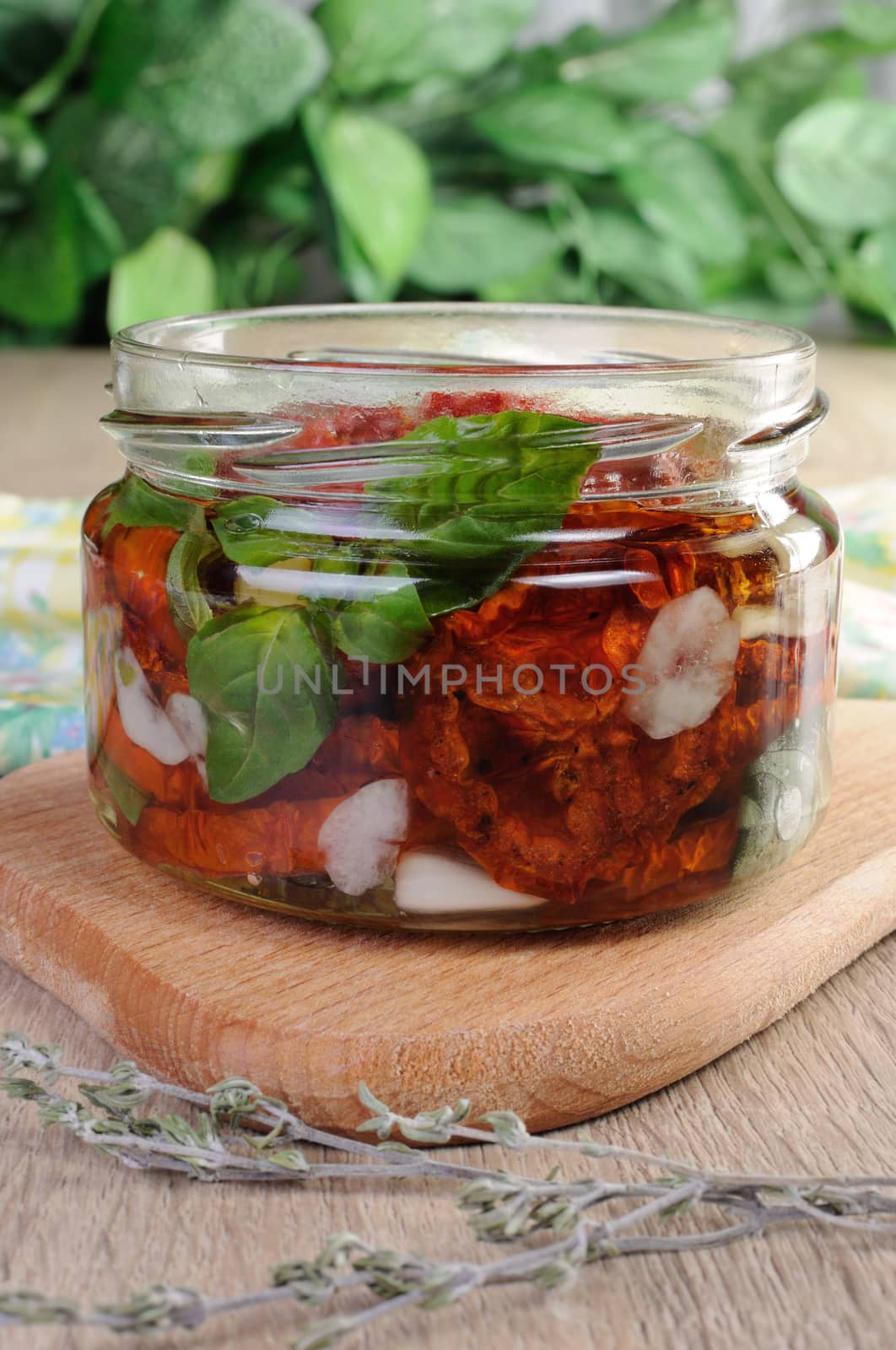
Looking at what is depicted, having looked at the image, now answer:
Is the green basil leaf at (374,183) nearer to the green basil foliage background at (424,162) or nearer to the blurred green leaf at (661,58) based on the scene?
the green basil foliage background at (424,162)

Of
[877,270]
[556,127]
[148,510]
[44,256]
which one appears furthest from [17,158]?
[148,510]

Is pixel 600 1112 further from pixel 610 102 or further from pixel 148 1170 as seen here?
pixel 610 102

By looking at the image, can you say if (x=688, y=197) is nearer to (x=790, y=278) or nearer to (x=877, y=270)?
(x=790, y=278)

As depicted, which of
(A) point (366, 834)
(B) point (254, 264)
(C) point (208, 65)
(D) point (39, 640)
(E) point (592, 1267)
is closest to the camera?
(E) point (592, 1267)

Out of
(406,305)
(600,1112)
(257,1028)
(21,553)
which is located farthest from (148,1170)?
(21,553)

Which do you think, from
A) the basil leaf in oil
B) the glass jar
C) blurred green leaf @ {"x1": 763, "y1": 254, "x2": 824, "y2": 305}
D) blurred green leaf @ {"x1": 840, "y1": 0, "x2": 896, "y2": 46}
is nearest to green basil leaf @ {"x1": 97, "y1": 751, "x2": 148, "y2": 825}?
the glass jar

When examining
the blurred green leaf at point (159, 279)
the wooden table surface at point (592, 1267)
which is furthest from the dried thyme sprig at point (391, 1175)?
the blurred green leaf at point (159, 279)
